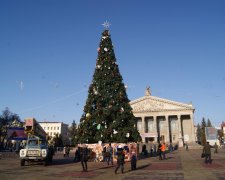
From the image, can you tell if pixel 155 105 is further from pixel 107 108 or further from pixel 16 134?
pixel 16 134

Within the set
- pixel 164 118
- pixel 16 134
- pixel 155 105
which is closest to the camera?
pixel 16 134

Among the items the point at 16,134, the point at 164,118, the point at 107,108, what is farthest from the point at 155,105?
the point at 16,134

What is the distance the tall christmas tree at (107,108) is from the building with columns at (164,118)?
76.2 m

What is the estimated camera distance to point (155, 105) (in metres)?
105

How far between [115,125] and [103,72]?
6460 millimetres

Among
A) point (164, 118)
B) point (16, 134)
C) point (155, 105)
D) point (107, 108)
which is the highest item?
point (155, 105)

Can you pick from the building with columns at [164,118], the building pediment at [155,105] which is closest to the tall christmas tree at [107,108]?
the building with columns at [164,118]

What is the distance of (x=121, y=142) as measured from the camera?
89.1 ft

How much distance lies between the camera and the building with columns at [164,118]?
103188 mm

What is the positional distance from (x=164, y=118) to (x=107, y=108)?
84146 mm

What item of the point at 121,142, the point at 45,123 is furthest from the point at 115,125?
the point at 45,123

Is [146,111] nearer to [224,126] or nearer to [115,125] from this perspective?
[224,126]

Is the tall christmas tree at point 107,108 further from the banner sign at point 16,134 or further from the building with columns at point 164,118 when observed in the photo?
the building with columns at point 164,118

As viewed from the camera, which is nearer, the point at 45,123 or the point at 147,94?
the point at 147,94
